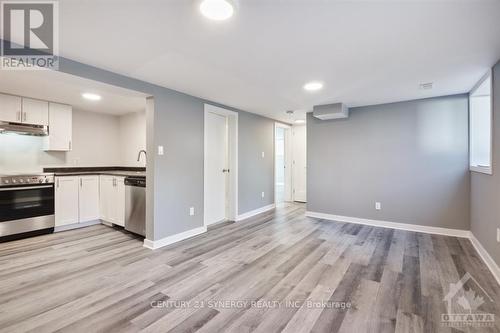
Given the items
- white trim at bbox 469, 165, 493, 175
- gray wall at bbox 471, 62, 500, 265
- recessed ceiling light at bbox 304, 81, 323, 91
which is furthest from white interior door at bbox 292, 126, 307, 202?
gray wall at bbox 471, 62, 500, 265

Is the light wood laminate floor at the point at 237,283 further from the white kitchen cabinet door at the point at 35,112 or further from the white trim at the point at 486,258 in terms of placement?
the white kitchen cabinet door at the point at 35,112

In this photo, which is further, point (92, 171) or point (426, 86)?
point (92, 171)

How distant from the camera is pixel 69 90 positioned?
336 cm

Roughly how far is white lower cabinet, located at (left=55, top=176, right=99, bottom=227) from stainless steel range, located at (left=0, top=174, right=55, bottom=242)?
10 centimetres

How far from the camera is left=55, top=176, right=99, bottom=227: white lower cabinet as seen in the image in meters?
3.82

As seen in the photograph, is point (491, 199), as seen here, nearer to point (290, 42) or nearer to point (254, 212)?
point (290, 42)

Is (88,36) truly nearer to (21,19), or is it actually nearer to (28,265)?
(21,19)

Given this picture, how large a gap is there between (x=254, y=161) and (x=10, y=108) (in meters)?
4.08

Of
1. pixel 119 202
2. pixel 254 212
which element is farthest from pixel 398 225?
pixel 119 202

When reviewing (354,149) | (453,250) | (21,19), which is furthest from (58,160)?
(453,250)

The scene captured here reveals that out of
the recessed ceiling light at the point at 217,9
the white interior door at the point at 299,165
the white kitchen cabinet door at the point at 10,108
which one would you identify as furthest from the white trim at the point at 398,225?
the white kitchen cabinet door at the point at 10,108

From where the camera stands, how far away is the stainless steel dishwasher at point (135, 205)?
341cm

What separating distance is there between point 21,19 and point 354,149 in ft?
15.1

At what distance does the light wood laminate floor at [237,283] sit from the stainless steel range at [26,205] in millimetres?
229
